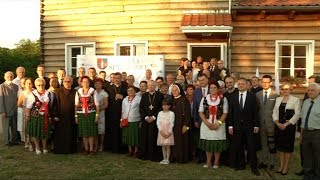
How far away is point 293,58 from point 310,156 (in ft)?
18.3

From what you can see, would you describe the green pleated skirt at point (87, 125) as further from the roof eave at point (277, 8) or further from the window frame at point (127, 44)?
the roof eave at point (277, 8)

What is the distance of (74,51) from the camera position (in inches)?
559

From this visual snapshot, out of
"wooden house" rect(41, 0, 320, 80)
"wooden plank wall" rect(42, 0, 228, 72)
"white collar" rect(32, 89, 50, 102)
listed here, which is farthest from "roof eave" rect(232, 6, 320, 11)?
"white collar" rect(32, 89, 50, 102)

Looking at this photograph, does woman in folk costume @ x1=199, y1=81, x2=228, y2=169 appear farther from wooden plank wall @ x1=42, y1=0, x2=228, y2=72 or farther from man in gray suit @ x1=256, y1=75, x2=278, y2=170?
wooden plank wall @ x1=42, y1=0, x2=228, y2=72

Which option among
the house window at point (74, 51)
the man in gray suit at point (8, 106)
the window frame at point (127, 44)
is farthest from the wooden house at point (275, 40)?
the man in gray suit at point (8, 106)

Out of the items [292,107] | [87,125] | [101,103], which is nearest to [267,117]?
[292,107]

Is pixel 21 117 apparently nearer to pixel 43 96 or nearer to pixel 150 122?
pixel 43 96

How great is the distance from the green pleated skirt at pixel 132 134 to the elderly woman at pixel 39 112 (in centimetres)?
176

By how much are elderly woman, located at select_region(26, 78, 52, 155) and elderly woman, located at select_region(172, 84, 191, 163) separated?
2.83 meters

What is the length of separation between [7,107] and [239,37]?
6.77 meters

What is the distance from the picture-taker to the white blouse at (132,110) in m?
8.92

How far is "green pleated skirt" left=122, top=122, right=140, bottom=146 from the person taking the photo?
8.90 metres

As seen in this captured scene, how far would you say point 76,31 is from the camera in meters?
13.8

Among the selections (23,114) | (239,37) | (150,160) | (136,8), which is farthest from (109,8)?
(150,160)
